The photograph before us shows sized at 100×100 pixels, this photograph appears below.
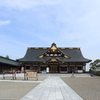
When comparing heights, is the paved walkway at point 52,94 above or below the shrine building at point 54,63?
below

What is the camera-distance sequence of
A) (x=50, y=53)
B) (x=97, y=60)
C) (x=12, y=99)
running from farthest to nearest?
(x=97, y=60) → (x=50, y=53) → (x=12, y=99)

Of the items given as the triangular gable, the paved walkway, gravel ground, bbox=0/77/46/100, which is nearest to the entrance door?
the triangular gable

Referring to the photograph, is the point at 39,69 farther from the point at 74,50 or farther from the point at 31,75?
the point at 31,75

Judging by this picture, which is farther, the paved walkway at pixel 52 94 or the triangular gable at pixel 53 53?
the triangular gable at pixel 53 53

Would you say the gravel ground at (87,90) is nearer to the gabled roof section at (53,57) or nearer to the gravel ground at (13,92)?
the gravel ground at (13,92)

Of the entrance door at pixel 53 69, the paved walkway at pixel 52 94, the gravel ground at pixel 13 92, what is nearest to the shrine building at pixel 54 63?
the entrance door at pixel 53 69

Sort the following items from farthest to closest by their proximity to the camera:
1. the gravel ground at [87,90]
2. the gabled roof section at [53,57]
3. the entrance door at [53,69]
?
the gabled roof section at [53,57], the entrance door at [53,69], the gravel ground at [87,90]

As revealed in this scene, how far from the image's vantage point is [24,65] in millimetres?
40781

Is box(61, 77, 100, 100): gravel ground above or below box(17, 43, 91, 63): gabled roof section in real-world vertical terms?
below

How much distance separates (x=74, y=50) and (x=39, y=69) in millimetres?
14586

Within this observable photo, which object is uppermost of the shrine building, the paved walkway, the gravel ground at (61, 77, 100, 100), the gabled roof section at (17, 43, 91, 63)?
the gabled roof section at (17, 43, 91, 63)

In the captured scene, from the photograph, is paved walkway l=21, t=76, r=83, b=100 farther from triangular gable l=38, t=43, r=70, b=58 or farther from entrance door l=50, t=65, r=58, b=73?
triangular gable l=38, t=43, r=70, b=58

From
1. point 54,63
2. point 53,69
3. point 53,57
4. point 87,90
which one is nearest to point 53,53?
point 53,57

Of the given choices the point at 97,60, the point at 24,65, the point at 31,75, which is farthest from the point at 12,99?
the point at 97,60
